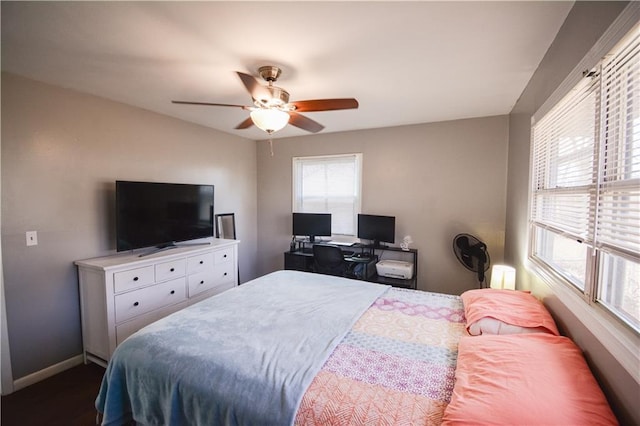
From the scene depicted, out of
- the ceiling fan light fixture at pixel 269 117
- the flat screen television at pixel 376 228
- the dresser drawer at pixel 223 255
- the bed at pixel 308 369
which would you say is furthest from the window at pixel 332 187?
the bed at pixel 308 369

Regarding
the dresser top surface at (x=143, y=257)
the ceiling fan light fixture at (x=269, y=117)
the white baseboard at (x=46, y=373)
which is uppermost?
the ceiling fan light fixture at (x=269, y=117)

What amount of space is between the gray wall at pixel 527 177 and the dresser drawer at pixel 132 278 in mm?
3061

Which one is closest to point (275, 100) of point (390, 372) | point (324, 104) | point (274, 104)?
point (274, 104)

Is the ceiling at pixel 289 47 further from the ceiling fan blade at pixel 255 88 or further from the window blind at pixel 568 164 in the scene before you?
the window blind at pixel 568 164

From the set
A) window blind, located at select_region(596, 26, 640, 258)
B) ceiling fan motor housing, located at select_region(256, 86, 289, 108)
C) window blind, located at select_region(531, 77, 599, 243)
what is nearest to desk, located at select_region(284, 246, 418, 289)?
window blind, located at select_region(531, 77, 599, 243)

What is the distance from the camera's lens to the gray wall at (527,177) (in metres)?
0.93

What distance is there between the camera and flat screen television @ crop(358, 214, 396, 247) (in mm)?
3512

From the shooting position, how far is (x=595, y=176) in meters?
1.18

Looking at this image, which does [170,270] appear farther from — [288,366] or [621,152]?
[621,152]

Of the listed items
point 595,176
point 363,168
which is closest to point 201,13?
point 595,176

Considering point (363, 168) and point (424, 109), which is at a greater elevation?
point (424, 109)

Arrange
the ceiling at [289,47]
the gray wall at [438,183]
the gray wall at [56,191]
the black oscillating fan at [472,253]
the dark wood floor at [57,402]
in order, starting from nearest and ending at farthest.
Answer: the ceiling at [289,47]
the dark wood floor at [57,402]
the gray wall at [56,191]
the black oscillating fan at [472,253]
the gray wall at [438,183]

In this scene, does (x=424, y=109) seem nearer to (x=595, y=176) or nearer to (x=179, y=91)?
(x=595, y=176)

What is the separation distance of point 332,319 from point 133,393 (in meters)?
1.12
